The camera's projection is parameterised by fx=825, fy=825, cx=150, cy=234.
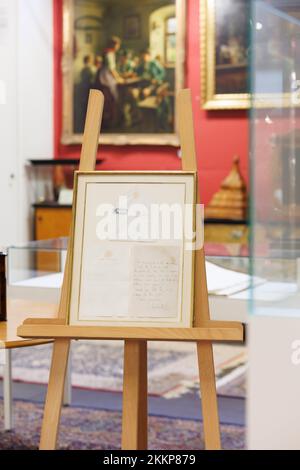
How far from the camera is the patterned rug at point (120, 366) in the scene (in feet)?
15.6

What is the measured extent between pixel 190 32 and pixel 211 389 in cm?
542

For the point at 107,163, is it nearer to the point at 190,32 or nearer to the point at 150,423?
the point at 190,32

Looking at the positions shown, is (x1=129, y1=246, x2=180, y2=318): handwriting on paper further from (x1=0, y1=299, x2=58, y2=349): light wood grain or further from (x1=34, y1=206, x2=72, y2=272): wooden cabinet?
(x1=34, y1=206, x2=72, y2=272): wooden cabinet

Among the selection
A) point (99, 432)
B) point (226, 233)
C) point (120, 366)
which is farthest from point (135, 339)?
point (226, 233)

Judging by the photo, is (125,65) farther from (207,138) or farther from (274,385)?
(274,385)

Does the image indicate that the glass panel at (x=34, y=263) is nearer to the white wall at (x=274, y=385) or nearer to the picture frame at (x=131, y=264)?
the picture frame at (x=131, y=264)

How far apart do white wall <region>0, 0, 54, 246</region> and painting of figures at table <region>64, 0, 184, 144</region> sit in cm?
22

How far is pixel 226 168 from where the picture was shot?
7262mm

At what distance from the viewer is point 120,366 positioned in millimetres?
5203

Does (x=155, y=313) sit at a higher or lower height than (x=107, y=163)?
lower

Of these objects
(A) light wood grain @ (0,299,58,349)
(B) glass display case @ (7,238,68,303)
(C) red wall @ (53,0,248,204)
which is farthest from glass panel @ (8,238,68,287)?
(C) red wall @ (53,0,248,204)

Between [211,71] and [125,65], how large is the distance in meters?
0.85
